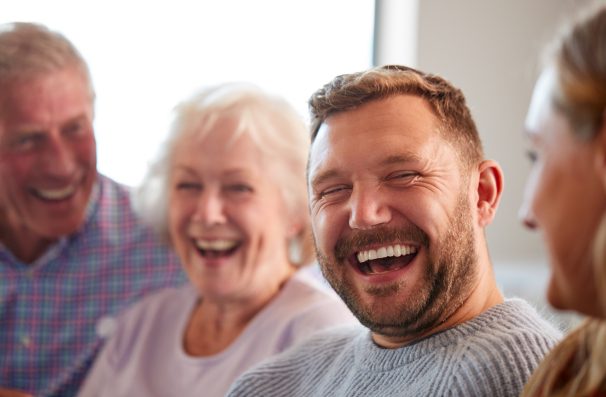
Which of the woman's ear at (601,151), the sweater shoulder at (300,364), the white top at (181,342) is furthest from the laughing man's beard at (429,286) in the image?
the white top at (181,342)

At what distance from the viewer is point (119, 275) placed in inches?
77.4

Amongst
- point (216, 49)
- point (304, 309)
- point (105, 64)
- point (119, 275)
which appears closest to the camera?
point (304, 309)

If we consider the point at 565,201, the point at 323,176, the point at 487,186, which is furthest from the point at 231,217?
the point at 565,201

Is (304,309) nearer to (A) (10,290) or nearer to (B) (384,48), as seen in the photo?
(A) (10,290)

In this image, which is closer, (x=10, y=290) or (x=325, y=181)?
(x=325, y=181)

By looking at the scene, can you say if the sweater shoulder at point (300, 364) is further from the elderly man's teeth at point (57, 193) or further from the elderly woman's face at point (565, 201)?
the elderly man's teeth at point (57, 193)

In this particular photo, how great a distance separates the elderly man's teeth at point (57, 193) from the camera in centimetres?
193

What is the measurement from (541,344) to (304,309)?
2.34ft

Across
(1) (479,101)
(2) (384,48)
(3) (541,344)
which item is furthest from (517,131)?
(3) (541,344)

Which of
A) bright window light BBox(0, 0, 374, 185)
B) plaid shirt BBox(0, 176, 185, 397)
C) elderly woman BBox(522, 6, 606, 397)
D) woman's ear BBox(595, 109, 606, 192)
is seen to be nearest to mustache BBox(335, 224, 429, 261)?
elderly woman BBox(522, 6, 606, 397)

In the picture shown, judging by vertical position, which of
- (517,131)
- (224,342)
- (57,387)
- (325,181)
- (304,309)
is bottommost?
(57,387)

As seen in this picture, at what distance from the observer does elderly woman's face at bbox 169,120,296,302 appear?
1.79 metres

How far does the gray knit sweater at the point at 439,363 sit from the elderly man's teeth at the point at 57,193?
2.75 feet

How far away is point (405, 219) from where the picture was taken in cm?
113
